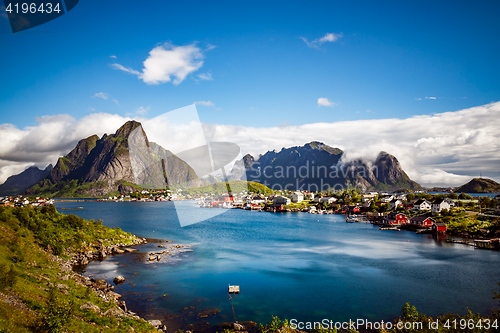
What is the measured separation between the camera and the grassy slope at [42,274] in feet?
27.0

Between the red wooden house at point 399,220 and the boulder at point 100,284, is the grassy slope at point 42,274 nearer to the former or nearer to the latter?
A: the boulder at point 100,284

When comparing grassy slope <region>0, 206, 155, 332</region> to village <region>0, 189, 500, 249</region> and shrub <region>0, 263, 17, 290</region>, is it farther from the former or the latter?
village <region>0, 189, 500, 249</region>

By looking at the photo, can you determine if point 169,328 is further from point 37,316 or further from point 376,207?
point 376,207

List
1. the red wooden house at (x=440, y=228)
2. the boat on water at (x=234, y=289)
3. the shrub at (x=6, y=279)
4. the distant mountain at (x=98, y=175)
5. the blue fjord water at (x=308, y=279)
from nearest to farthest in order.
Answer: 1. the shrub at (x=6, y=279)
2. the blue fjord water at (x=308, y=279)
3. the boat on water at (x=234, y=289)
4. the red wooden house at (x=440, y=228)
5. the distant mountain at (x=98, y=175)

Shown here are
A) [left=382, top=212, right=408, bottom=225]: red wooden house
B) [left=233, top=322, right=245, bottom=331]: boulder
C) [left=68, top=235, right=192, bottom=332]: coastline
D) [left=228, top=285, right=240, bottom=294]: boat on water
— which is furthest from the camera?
[left=382, top=212, right=408, bottom=225]: red wooden house

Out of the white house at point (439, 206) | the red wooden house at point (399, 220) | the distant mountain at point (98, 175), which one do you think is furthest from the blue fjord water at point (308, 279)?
the distant mountain at point (98, 175)

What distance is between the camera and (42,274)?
13.5 m

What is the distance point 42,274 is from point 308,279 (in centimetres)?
1658

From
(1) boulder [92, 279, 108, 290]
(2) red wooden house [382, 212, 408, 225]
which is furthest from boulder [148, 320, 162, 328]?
(2) red wooden house [382, 212, 408, 225]

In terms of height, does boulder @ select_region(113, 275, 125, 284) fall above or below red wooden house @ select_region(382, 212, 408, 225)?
above

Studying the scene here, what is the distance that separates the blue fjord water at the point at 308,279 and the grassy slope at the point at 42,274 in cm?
320

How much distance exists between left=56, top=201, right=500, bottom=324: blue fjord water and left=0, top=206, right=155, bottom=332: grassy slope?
3.20m

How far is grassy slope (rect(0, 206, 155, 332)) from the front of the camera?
8242mm

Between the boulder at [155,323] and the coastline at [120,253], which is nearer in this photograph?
the boulder at [155,323]
